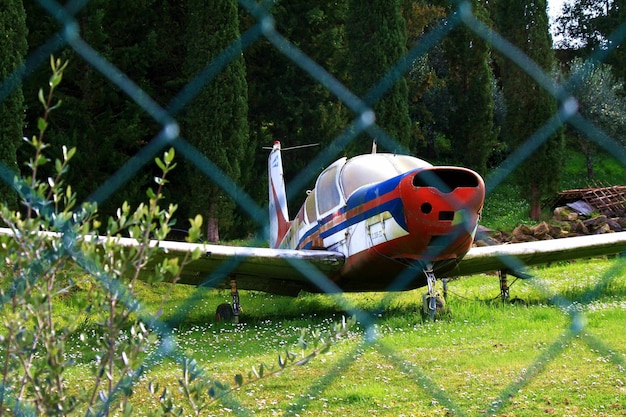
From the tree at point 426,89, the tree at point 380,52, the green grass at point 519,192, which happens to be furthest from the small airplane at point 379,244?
the tree at point 426,89

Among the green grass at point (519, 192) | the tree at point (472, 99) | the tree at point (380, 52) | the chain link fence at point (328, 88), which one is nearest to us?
the chain link fence at point (328, 88)

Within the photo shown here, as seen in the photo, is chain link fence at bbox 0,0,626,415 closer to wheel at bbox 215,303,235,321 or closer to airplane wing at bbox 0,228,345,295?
airplane wing at bbox 0,228,345,295

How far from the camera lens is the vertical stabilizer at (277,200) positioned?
389 inches

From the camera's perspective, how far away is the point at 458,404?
347 cm

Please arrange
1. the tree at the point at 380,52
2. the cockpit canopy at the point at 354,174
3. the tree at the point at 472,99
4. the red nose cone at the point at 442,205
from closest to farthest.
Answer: the red nose cone at the point at 442,205 < the cockpit canopy at the point at 354,174 < the tree at the point at 380,52 < the tree at the point at 472,99

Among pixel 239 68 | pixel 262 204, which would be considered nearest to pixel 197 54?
pixel 239 68

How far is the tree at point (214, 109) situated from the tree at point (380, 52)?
1.61 meters

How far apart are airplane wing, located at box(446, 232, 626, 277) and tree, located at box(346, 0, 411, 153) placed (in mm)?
2417

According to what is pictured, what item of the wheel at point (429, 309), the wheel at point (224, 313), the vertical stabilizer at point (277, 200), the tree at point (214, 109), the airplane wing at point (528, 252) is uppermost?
the tree at point (214, 109)

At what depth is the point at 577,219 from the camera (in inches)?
620

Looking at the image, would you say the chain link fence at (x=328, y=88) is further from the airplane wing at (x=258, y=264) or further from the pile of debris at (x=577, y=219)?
the pile of debris at (x=577, y=219)

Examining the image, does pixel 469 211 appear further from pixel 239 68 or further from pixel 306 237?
pixel 239 68

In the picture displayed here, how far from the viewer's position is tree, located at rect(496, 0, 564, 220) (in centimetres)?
1033

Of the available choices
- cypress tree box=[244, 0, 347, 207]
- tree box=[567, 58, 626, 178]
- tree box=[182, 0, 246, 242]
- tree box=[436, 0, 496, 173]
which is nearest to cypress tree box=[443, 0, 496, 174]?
tree box=[436, 0, 496, 173]
